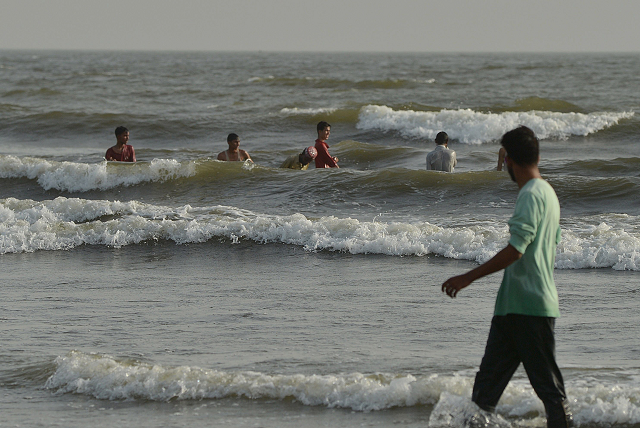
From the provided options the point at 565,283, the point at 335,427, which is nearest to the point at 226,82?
the point at 565,283

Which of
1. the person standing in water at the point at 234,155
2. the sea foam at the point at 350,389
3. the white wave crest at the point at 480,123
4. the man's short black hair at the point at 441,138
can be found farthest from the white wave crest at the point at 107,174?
the white wave crest at the point at 480,123

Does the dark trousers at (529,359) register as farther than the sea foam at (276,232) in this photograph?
No

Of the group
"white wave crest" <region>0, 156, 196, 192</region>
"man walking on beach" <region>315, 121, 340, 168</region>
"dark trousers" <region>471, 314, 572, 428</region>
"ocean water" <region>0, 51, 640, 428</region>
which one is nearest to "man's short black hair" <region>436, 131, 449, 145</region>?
"ocean water" <region>0, 51, 640, 428</region>

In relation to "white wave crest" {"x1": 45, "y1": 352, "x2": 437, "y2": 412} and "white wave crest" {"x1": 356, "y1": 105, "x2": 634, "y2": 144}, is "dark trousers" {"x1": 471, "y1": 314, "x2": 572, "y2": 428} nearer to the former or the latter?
"white wave crest" {"x1": 45, "y1": 352, "x2": 437, "y2": 412}

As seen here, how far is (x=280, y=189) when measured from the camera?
516 inches

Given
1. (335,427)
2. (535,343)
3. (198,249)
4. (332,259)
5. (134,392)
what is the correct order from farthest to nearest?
1. (198,249)
2. (332,259)
3. (134,392)
4. (335,427)
5. (535,343)

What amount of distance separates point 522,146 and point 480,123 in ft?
60.1

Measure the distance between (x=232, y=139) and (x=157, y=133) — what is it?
9.27 meters

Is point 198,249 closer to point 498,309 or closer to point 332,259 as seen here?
point 332,259

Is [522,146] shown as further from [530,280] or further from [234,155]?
[234,155]

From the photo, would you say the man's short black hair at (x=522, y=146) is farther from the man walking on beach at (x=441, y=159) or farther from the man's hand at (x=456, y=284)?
the man walking on beach at (x=441, y=159)

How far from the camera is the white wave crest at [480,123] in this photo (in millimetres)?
21577

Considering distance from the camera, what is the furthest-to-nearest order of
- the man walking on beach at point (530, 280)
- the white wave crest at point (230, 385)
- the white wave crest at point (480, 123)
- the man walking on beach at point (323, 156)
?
the white wave crest at point (480, 123) < the man walking on beach at point (323, 156) < the white wave crest at point (230, 385) < the man walking on beach at point (530, 280)

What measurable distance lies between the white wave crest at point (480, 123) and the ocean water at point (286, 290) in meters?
2.05
